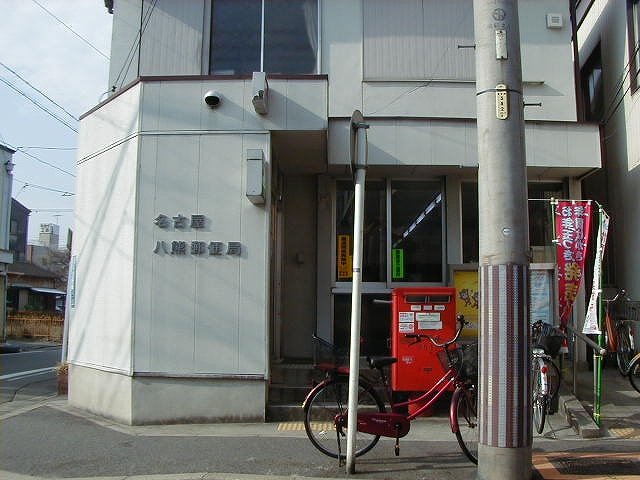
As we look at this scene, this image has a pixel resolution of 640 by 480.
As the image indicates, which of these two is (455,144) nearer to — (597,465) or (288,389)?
(288,389)

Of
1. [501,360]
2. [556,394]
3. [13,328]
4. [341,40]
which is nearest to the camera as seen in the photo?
[501,360]

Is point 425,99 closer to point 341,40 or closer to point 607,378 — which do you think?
point 341,40

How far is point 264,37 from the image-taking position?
9.54 m

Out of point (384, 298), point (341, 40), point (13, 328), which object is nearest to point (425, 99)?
point (341, 40)

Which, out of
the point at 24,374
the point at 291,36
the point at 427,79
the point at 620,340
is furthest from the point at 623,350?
the point at 24,374

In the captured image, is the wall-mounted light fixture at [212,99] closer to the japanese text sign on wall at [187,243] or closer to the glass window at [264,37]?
the japanese text sign on wall at [187,243]

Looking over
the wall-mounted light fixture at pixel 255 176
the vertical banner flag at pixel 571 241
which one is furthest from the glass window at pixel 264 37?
the vertical banner flag at pixel 571 241

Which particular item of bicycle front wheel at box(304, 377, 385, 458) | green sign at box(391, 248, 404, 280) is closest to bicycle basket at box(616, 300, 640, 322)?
green sign at box(391, 248, 404, 280)

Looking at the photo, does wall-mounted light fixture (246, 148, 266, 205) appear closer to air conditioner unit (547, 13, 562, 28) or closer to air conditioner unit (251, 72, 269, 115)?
air conditioner unit (251, 72, 269, 115)

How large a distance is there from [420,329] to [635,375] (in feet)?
11.7

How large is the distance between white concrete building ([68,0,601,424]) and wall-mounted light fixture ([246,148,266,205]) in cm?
3

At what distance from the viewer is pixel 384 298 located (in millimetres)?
9188

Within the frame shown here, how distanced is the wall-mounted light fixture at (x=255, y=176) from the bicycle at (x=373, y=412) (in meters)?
2.49

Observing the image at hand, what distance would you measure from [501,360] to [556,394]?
3182 millimetres
